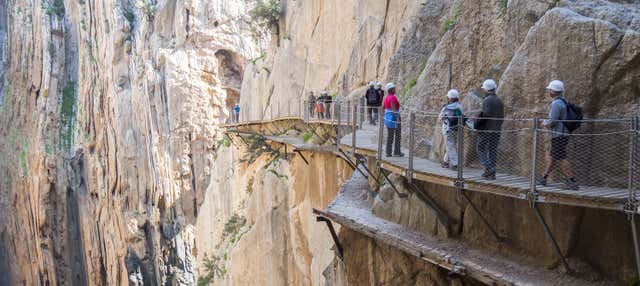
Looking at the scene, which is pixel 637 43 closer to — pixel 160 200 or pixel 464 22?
pixel 464 22

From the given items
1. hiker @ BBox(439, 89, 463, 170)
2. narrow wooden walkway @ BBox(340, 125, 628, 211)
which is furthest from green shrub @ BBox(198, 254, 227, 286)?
hiker @ BBox(439, 89, 463, 170)

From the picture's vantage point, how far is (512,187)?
5117 mm

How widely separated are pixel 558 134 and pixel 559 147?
18 centimetres

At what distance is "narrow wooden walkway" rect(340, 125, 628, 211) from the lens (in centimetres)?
455

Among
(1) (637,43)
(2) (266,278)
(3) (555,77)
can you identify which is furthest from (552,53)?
(2) (266,278)

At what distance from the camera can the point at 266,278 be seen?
17188 mm

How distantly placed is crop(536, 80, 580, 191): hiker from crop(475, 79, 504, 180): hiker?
25.0 inches

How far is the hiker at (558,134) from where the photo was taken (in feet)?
17.0

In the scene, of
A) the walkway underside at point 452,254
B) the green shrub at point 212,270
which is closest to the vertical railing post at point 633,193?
the walkway underside at point 452,254

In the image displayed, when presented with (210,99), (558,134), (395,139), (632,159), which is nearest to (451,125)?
(395,139)

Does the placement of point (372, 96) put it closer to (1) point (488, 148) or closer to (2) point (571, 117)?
(1) point (488, 148)

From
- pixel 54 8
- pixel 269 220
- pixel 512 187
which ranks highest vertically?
pixel 54 8

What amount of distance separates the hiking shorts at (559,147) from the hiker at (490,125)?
0.69 m

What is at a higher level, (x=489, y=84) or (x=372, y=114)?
(x=489, y=84)
